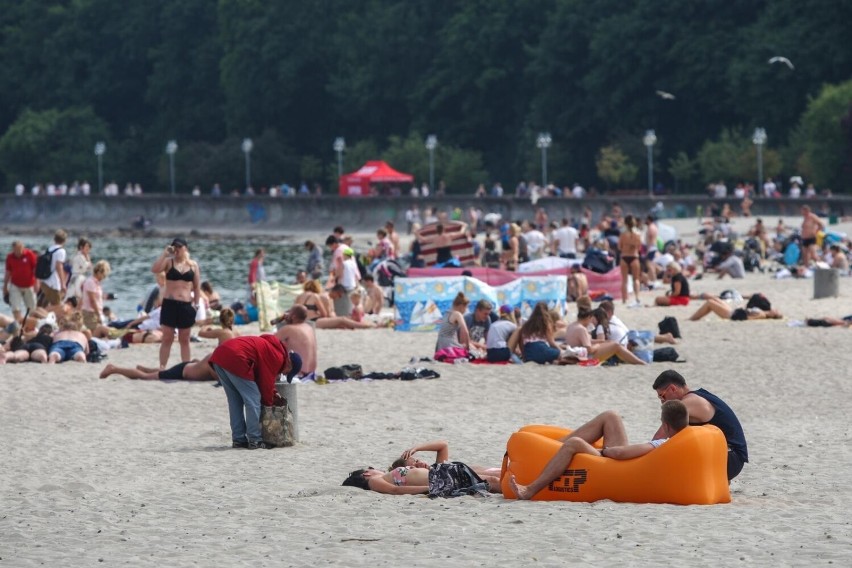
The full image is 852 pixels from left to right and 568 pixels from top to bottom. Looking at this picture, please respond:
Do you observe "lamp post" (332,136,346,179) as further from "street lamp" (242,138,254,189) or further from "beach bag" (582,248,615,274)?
"beach bag" (582,248,615,274)

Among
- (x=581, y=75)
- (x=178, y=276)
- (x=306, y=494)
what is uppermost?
(x=581, y=75)

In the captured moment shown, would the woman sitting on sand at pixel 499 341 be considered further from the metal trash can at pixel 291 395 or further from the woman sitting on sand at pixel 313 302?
the metal trash can at pixel 291 395

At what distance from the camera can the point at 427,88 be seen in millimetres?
76625

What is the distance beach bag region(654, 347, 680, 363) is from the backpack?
7.88m

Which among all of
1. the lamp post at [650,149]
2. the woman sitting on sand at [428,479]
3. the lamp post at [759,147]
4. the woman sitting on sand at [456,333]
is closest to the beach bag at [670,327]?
the woman sitting on sand at [456,333]

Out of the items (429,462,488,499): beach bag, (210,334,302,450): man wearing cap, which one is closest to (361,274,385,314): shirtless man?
(210,334,302,450): man wearing cap

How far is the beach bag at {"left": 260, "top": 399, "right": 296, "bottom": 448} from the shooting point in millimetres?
12586

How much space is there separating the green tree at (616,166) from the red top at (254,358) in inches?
2067

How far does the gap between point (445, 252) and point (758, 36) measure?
117 feet

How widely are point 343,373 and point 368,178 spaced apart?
172 feet

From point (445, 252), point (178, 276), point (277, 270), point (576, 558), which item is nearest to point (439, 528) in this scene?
point (576, 558)

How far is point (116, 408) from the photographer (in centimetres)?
1491

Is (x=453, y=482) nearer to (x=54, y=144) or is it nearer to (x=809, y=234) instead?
(x=809, y=234)

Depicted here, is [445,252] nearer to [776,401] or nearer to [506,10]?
[776,401]
